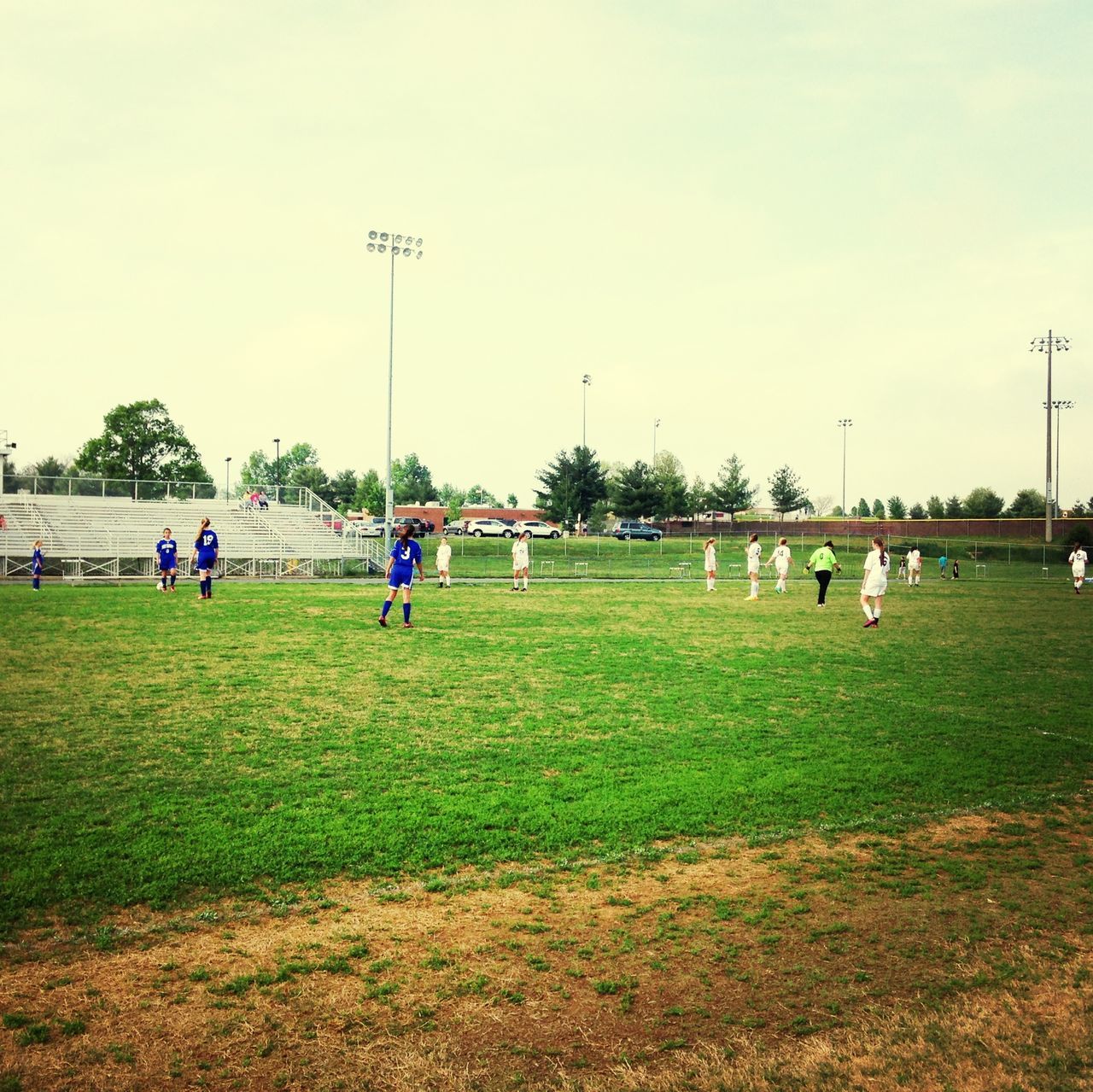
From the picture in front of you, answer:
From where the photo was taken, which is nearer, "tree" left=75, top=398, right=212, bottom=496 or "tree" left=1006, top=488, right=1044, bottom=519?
"tree" left=75, top=398, right=212, bottom=496

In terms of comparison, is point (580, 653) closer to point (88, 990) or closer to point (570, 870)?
point (570, 870)

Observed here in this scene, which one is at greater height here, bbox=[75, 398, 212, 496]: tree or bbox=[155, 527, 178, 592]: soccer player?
bbox=[75, 398, 212, 496]: tree

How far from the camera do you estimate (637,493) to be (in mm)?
80875

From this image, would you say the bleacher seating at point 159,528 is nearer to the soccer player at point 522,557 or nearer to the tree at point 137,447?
the soccer player at point 522,557

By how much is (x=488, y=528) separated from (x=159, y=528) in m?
28.4

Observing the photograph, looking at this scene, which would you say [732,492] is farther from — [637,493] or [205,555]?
[205,555]

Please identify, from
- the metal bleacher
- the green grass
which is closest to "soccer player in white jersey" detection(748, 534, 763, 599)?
the green grass

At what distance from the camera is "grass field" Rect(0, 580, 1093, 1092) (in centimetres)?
388

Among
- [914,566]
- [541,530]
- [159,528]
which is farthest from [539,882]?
[541,530]

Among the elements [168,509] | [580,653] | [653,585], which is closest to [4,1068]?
[580,653]

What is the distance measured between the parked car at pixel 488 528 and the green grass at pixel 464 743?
46158 millimetres

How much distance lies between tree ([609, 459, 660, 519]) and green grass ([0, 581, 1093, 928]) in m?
62.8

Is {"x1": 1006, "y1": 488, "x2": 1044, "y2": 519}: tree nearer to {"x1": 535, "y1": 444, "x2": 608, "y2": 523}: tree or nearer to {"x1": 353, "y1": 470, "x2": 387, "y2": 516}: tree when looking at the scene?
{"x1": 535, "y1": 444, "x2": 608, "y2": 523}: tree

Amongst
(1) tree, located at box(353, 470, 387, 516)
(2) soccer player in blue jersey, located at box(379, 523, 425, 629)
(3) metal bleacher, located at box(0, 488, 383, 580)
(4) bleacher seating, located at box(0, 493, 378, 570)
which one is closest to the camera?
(2) soccer player in blue jersey, located at box(379, 523, 425, 629)
